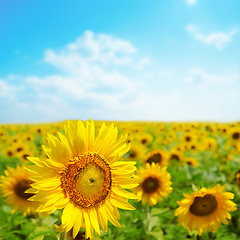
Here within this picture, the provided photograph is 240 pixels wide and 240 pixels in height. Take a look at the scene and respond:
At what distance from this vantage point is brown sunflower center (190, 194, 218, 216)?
336cm

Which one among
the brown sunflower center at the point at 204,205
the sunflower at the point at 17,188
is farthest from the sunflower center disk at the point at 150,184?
the sunflower at the point at 17,188

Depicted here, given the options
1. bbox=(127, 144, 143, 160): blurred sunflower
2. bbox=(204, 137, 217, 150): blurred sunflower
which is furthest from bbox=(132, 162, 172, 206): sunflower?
bbox=(204, 137, 217, 150): blurred sunflower

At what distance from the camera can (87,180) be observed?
167 centimetres

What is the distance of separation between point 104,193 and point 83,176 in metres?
0.21

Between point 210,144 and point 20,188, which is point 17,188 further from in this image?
point 210,144

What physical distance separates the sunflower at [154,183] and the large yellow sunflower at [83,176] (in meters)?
2.34

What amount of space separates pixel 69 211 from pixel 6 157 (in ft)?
22.3

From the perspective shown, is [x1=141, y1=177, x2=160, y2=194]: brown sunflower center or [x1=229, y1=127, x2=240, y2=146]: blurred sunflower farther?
[x1=229, y1=127, x2=240, y2=146]: blurred sunflower

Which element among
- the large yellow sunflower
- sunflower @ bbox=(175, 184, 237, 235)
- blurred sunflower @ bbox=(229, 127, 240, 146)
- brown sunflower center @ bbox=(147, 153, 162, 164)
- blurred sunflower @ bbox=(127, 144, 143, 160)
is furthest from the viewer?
blurred sunflower @ bbox=(229, 127, 240, 146)

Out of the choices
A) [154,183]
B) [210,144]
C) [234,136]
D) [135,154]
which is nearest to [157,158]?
[154,183]

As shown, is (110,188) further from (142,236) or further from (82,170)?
(142,236)

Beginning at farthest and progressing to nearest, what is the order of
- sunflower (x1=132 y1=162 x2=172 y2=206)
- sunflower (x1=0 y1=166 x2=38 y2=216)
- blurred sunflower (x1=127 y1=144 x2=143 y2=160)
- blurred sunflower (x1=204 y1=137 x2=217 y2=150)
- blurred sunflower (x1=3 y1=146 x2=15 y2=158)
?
blurred sunflower (x1=204 y1=137 x2=217 y2=150) → blurred sunflower (x1=3 y1=146 x2=15 y2=158) → blurred sunflower (x1=127 y1=144 x2=143 y2=160) → sunflower (x1=132 y1=162 x2=172 y2=206) → sunflower (x1=0 y1=166 x2=38 y2=216)

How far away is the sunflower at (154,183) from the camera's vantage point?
13.4ft

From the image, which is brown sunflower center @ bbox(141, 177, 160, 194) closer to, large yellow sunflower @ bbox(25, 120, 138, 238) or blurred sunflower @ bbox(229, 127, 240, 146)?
large yellow sunflower @ bbox(25, 120, 138, 238)
